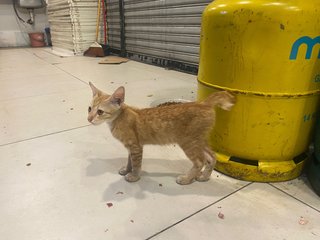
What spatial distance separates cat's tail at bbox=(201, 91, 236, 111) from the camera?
135 cm

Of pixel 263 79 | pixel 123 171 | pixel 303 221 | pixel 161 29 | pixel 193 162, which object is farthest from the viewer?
pixel 161 29

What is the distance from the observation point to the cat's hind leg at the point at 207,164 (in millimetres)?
1450

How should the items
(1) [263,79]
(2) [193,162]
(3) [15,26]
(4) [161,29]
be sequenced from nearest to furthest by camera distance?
1. (1) [263,79]
2. (2) [193,162]
3. (4) [161,29]
4. (3) [15,26]

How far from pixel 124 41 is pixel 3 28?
4727 millimetres

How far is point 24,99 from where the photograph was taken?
2.89 m

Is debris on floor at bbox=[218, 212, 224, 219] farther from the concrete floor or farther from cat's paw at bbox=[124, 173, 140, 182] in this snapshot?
cat's paw at bbox=[124, 173, 140, 182]

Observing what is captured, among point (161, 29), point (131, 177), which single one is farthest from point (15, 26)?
point (131, 177)

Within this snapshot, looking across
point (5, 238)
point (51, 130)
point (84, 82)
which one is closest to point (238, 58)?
point (5, 238)

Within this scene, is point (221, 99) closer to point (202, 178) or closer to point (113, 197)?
point (202, 178)

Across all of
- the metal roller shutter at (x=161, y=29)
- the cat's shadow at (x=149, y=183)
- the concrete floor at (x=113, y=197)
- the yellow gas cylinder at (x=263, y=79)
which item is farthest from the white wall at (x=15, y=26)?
the yellow gas cylinder at (x=263, y=79)

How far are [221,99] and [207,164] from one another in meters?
0.39

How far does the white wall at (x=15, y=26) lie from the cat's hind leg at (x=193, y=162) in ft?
28.0

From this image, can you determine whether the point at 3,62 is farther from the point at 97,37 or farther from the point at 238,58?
the point at 238,58

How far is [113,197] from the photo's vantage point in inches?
52.9
